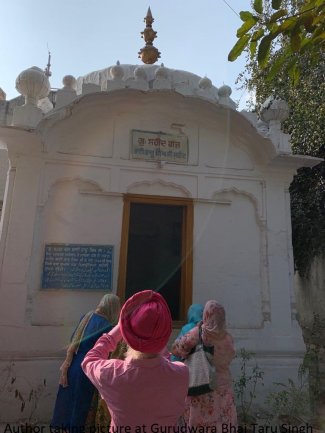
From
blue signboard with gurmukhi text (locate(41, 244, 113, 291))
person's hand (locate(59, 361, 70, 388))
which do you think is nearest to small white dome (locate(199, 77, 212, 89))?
blue signboard with gurmukhi text (locate(41, 244, 113, 291))

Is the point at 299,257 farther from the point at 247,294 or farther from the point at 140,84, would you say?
the point at 140,84

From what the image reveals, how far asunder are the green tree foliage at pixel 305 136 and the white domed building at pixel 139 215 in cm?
345

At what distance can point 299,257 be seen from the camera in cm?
986

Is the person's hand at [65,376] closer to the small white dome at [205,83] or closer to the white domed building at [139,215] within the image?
the white domed building at [139,215]

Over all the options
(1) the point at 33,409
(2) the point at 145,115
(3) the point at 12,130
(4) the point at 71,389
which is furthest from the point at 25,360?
(2) the point at 145,115

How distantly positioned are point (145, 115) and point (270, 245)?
2.46 m

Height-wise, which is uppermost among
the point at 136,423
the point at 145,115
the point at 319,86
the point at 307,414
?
the point at 319,86

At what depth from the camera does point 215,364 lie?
3266 mm

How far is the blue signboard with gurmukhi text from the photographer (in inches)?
177

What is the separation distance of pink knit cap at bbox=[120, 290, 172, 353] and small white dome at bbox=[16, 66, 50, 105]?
12.2 ft

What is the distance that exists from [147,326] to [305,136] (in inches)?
309

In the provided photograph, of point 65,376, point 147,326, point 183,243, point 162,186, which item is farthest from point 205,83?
point 147,326

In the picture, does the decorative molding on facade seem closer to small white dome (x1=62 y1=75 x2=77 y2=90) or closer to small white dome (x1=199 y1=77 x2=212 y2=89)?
small white dome (x1=62 y1=75 x2=77 y2=90)

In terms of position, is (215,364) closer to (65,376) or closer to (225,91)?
(65,376)
